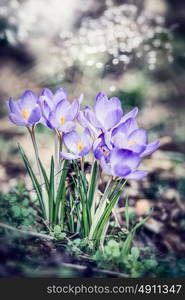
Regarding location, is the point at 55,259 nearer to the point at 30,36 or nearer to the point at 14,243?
the point at 14,243

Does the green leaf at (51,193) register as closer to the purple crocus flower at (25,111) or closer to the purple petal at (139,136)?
the purple crocus flower at (25,111)

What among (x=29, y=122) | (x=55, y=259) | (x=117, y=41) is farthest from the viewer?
(x=117, y=41)

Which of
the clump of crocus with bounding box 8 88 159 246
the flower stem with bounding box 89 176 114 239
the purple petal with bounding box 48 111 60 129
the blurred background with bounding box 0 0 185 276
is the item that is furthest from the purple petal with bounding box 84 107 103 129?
the blurred background with bounding box 0 0 185 276

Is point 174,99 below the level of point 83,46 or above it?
below

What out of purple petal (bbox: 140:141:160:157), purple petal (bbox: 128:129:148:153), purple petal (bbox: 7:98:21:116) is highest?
purple petal (bbox: 7:98:21:116)

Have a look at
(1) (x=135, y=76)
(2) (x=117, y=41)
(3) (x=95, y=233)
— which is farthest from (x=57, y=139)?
(1) (x=135, y=76)

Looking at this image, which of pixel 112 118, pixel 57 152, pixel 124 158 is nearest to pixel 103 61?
pixel 57 152

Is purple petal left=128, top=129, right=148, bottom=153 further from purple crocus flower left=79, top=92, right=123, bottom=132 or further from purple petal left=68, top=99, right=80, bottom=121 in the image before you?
purple petal left=68, top=99, right=80, bottom=121
